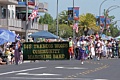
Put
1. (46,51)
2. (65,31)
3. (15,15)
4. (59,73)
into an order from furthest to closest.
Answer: (65,31) → (15,15) → (46,51) → (59,73)

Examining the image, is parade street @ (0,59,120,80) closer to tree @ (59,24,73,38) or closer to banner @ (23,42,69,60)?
banner @ (23,42,69,60)

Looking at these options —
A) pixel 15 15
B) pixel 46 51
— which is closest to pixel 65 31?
pixel 15 15

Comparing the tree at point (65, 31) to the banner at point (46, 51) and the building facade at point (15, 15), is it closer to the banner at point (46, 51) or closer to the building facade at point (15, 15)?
the building facade at point (15, 15)

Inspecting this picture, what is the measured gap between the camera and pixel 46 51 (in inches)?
1499

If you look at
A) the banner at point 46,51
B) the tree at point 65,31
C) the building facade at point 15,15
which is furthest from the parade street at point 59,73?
the tree at point 65,31

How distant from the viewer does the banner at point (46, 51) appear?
3769 cm

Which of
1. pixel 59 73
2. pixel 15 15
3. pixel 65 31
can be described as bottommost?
pixel 59 73

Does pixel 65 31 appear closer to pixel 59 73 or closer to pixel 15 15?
pixel 15 15

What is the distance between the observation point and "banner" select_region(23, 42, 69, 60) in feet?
124

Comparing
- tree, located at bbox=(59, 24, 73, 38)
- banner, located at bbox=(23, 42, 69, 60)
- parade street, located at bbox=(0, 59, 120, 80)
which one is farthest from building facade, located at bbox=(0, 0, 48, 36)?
tree, located at bbox=(59, 24, 73, 38)

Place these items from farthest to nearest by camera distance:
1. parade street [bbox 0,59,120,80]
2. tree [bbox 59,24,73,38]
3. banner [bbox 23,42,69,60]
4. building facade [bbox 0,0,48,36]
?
tree [bbox 59,24,73,38] → building facade [bbox 0,0,48,36] → banner [bbox 23,42,69,60] → parade street [bbox 0,59,120,80]

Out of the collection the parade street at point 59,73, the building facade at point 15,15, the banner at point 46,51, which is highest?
the building facade at point 15,15

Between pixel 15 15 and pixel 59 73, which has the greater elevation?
pixel 15 15

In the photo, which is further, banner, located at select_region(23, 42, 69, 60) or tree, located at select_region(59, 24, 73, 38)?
tree, located at select_region(59, 24, 73, 38)
